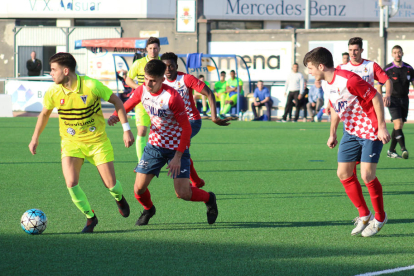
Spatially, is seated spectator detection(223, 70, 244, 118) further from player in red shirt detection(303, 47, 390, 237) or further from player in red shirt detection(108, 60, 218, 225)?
player in red shirt detection(303, 47, 390, 237)

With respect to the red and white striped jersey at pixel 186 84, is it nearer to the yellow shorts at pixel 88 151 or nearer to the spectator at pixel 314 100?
the yellow shorts at pixel 88 151

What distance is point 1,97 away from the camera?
23.9m

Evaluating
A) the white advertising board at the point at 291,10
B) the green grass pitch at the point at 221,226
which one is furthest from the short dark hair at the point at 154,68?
the white advertising board at the point at 291,10

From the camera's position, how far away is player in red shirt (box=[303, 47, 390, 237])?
5477 mm

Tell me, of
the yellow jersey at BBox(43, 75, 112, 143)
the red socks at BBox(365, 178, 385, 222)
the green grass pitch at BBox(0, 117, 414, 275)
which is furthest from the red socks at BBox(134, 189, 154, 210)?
the red socks at BBox(365, 178, 385, 222)

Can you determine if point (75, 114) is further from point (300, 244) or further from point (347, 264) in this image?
point (347, 264)

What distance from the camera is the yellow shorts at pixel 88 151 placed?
228 inches

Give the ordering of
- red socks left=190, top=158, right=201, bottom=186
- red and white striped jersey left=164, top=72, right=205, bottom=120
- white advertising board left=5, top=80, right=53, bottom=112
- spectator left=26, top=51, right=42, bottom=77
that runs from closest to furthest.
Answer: red and white striped jersey left=164, top=72, right=205, bottom=120 → red socks left=190, top=158, right=201, bottom=186 → white advertising board left=5, top=80, right=53, bottom=112 → spectator left=26, top=51, right=42, bottom=77

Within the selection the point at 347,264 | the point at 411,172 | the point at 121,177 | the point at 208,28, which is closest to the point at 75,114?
the point at 347,264

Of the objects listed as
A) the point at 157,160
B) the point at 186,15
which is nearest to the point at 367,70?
the point at 157,160

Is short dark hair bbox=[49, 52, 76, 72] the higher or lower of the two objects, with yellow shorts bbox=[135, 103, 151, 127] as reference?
higher

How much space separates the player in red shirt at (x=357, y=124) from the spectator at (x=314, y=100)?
16.8m

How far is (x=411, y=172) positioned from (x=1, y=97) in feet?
59.1

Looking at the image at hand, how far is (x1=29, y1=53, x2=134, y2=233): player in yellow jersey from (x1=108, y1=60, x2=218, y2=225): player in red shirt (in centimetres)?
21
